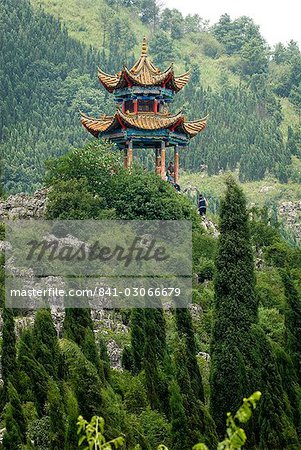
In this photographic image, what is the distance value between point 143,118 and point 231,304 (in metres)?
10.5

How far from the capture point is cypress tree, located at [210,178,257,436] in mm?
13898

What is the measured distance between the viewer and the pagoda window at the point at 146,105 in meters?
24.4

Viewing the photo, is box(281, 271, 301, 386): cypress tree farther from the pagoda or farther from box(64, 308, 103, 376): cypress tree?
the pagoda

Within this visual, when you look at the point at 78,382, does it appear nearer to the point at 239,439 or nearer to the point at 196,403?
the point at 196,403

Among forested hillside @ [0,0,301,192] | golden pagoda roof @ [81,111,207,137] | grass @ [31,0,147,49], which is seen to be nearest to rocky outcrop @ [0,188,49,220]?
golden pagoda roof @ [81,111,207,137]

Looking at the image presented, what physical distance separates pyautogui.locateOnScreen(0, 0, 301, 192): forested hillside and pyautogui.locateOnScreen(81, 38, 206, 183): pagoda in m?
22.1

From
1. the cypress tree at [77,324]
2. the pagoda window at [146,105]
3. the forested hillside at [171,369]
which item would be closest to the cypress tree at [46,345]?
the forested hillside at [171,369]

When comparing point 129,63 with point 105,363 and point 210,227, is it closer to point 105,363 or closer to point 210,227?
point 210,227

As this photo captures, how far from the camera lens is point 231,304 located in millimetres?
14445

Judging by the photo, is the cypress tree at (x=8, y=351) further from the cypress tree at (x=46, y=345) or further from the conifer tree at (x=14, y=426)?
the conifer tree at (x=14, y=426)

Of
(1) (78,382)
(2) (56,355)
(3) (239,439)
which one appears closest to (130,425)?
(1) (78,382)

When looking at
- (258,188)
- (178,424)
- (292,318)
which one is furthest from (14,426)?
(258,188)

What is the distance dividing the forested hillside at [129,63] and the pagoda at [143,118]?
22075 millimetres

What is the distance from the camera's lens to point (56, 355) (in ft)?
46.8
